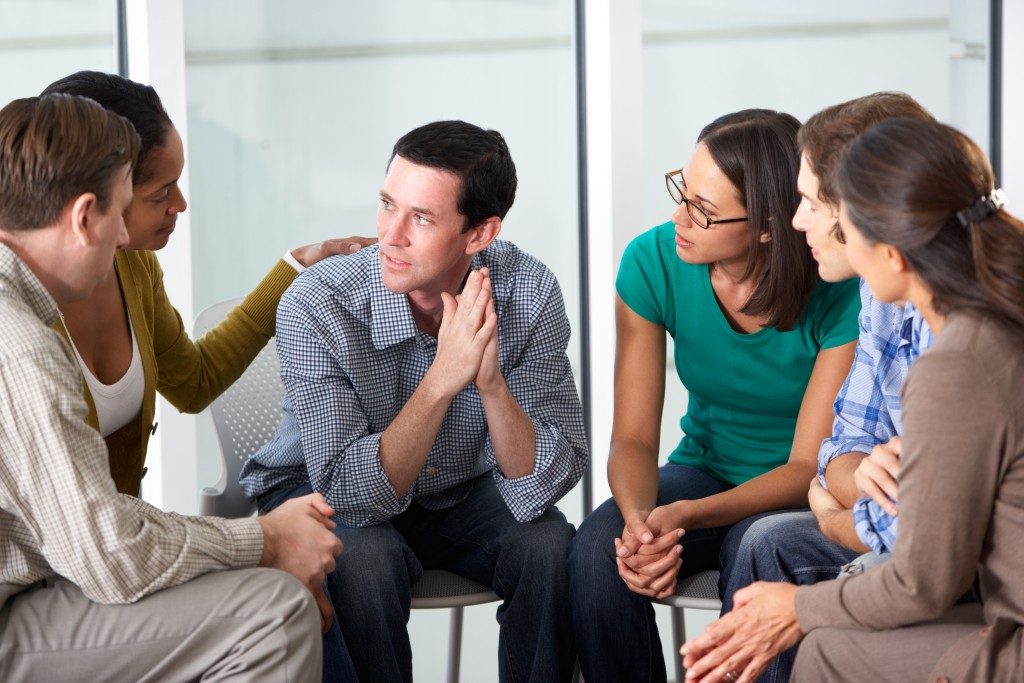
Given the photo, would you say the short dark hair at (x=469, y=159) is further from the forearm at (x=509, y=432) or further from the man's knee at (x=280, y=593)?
the man's knee at (x=280, y=593)

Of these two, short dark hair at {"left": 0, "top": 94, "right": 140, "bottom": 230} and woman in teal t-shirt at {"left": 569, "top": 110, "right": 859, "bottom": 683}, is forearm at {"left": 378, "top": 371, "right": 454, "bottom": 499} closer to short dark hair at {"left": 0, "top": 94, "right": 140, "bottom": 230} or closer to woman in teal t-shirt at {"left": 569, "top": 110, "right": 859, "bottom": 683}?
woman in teal t-shirt at {"left": 569, "top": 110, "right": 859, "bottom": 683}

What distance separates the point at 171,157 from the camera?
1944mm

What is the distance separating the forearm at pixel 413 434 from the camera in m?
1.93

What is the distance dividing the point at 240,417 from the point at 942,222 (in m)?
1.52

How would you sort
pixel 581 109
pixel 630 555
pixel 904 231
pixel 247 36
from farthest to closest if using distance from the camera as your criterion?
pixel 581 109 → pixel 247 36 → pixel 630 555 → pixel 904 231

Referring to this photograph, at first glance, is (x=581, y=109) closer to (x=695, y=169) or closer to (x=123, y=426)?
(x=695, y=169)

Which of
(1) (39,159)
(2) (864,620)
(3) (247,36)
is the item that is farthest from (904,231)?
(3) (247,36)

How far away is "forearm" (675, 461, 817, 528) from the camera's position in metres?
2.02

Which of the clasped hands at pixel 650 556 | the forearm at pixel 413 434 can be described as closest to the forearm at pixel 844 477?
the clasped hands at pixel 650 556

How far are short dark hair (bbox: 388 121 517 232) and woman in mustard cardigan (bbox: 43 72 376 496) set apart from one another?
17.1 inches

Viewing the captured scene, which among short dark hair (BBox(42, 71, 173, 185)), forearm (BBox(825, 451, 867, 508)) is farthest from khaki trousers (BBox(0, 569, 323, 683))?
forearm (BBox(825, 451, 867, 508))

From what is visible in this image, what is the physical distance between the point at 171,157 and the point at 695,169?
3.13 ft

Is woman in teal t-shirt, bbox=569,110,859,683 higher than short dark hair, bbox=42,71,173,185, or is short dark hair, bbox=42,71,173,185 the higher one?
short dark hair, bbox=42,71,173,185

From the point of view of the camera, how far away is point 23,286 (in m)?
1.45
